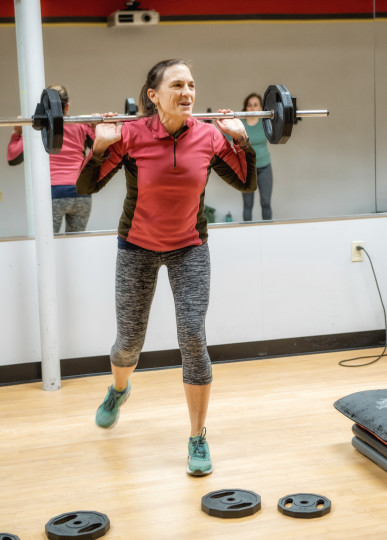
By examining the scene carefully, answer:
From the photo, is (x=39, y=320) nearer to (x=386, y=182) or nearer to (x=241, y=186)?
(x=241, y=186)

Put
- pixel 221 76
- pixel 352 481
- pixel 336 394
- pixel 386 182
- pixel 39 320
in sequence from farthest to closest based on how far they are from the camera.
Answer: pixel 221 76, pixel 386 182, pixel 39 320, pixel 336 394, pixel 352 481

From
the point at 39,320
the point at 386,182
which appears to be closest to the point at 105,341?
the point at 39,320

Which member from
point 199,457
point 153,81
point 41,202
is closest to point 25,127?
point 41,202

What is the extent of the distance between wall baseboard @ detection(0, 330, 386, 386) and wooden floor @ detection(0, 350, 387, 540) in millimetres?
84

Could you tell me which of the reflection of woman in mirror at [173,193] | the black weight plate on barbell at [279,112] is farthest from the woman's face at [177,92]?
the black weight plate on barbell at [279,112]

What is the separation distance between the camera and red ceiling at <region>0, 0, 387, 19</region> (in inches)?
199

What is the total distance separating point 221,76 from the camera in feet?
17.8

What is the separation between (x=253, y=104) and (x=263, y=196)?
78 centimetres

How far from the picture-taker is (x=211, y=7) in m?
5.11

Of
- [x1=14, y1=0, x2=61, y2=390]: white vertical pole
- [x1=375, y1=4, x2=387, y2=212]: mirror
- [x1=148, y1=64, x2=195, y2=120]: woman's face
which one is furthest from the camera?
[x1=375, y1=4, x2=387, y2=212]: mirror

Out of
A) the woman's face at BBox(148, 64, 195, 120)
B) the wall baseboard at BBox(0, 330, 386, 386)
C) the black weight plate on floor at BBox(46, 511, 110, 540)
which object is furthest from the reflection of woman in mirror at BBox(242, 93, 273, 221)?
the black weight plate on floor at BBox(46, 511, 110, 540)

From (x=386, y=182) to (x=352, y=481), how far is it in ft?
8.51

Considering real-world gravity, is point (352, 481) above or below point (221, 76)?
below

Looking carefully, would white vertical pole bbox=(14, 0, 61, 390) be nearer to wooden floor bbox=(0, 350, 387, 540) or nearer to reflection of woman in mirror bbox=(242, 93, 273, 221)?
wooden floor bbox=(0, 350, 387, 540)
